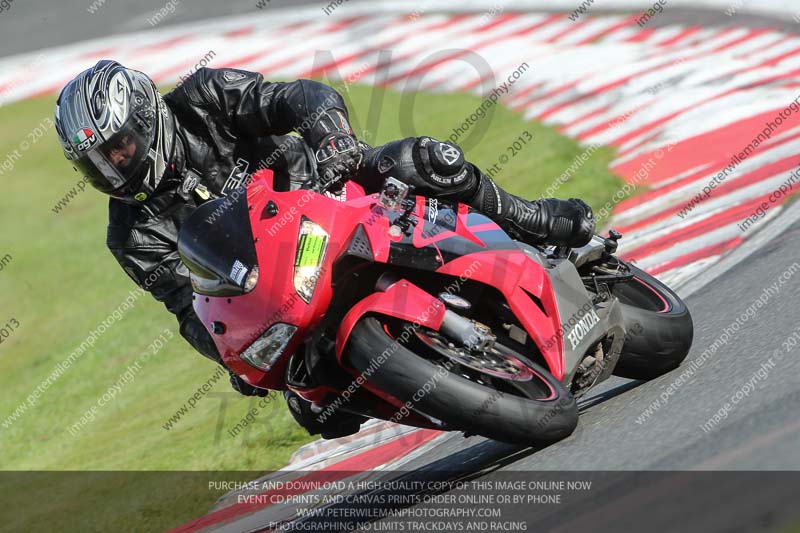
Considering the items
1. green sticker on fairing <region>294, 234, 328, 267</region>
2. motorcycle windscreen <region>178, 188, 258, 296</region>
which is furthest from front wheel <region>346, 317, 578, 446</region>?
motorcycle windscreen <region>178, 188, 258, 296</region>

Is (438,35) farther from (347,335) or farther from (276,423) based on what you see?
(347,335)

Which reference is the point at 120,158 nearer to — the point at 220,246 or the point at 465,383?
the point at 220,246

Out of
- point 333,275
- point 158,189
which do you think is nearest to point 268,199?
point 333,275

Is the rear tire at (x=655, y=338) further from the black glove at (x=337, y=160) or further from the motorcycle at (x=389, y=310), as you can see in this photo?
the black glove at (x=337, y=160)

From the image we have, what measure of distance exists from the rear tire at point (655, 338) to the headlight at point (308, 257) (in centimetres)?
160

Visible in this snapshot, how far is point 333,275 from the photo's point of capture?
406cm

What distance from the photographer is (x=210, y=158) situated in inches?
211

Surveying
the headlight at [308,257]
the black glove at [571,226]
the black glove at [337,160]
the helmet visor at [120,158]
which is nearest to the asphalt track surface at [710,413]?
the black glove at [571,226]

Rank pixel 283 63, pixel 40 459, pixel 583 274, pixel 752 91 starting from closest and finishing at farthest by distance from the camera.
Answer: pixel 583 274 < pixel 40 459 < pixel 752 91 < pixel 283 63

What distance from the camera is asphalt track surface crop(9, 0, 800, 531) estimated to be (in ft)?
11.2

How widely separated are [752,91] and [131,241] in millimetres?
7204

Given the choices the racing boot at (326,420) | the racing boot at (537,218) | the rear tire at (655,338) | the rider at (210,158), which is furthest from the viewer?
the racing boot at (537,218)

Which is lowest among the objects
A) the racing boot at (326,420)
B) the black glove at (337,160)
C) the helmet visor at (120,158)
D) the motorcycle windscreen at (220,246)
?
the racing boot at (326,420)

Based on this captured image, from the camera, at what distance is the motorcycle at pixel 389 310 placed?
3893 millimetres
